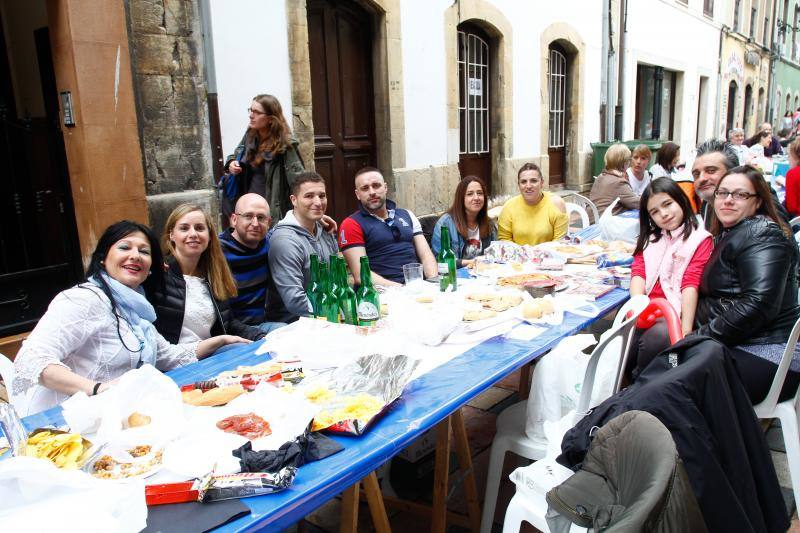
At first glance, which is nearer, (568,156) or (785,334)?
(785,334)

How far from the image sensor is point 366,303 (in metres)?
2.48

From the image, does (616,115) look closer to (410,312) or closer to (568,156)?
(568,156)

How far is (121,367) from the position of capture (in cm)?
221

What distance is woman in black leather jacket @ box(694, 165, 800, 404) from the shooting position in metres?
2.50

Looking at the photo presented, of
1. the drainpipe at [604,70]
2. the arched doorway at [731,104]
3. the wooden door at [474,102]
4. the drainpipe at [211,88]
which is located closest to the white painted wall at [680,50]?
the drainpipe at [604,70]

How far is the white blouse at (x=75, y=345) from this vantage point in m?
1.98

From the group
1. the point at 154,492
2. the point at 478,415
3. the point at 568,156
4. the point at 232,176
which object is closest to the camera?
the point at 154,492

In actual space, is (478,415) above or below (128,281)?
below

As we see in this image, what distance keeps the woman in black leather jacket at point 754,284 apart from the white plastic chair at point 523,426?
53 cm

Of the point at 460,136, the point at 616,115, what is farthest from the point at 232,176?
the point at 616,115

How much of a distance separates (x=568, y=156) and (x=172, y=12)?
829 centimetres

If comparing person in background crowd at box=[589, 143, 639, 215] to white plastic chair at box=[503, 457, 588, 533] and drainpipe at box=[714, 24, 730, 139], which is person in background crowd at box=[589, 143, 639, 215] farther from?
drainpipe at box=[714, 24, 730, 139]

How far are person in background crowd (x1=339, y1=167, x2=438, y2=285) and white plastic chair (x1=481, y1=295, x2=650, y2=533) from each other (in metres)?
1.73

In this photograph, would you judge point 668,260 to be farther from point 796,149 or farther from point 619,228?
point 796,149
